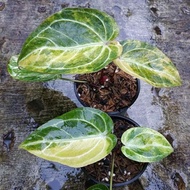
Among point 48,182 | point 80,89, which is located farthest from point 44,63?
point 48,182

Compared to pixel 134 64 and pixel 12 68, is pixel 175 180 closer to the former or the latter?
pixel 134 64

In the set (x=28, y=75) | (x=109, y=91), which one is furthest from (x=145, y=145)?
(x=28, y=75)

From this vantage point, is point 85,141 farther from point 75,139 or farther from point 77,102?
point 77,102

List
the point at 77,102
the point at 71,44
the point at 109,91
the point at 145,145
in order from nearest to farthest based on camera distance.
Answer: the point at 71,44 < the point at 145,145 < the point at 109,91 < the point at 77,102

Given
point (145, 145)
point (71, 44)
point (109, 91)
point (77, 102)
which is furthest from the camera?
point (77, 102)

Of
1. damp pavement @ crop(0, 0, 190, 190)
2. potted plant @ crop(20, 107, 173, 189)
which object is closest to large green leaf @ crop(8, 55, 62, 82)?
potted plant @ crop(20, 107, 173, 189)

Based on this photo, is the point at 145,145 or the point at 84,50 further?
the point at 145,145

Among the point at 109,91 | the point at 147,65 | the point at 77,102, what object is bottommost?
the point at 77,102
